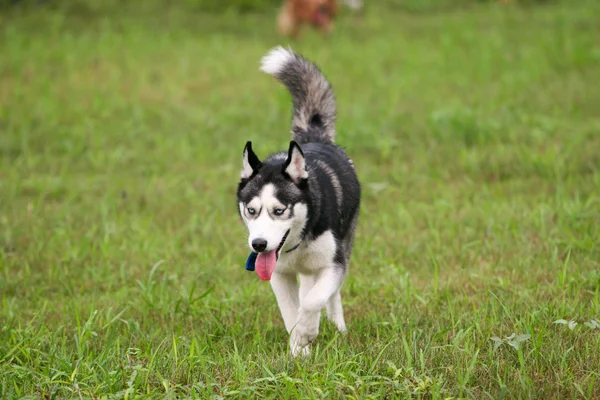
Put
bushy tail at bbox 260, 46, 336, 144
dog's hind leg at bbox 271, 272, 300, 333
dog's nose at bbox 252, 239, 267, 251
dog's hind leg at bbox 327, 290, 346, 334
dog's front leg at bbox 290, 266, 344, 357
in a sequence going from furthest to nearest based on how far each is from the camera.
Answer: bushy tail at bbox 260, 46, 336, 144
dog's hind leg at bbox 327, 290, 346, 334
dog's hind leg at bbox 271, 272, 300, 333
dog's front leg at bbox 290, 266, 344, 357
dog's nose at bbox 252, 239, 267, 251

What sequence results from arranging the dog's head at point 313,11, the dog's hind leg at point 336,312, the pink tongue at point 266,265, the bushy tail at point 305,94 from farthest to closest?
the dog's head at point 313,11 < the bushy tail at point 305,94 < the dog's hind leg at point 336,312 < the pink tongue at point 266,265

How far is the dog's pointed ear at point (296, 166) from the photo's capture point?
13.0 ft

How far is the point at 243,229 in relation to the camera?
6414 millimetres

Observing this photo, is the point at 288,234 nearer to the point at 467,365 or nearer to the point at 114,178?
the point at 467,365

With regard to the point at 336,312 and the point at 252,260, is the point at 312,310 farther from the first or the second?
the point at 336,312

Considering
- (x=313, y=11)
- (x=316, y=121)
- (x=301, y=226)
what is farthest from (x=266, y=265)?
(x=313, y=11)

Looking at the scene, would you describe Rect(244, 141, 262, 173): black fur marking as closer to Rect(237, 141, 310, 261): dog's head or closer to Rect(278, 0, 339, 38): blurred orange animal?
Rect(237, 141, 310, 261): dog's head

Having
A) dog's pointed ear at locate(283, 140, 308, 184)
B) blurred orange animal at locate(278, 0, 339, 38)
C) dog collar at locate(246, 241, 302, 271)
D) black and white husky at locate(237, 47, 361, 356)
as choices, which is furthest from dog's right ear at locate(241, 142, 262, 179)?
blurred orange animal at locate(278, 0, 339, 38)

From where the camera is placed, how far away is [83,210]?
6.94 m

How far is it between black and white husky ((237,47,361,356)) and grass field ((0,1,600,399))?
8.7 inches

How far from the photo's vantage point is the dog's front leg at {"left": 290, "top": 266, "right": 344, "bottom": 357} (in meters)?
4.02

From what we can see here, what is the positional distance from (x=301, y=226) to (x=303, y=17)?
10151 millimetres

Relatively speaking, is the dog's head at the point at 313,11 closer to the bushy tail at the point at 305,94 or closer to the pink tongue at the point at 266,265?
the bushy tail at the point at 305,94

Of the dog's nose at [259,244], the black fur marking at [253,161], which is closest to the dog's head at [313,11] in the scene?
the black fur marking at [253,161]
